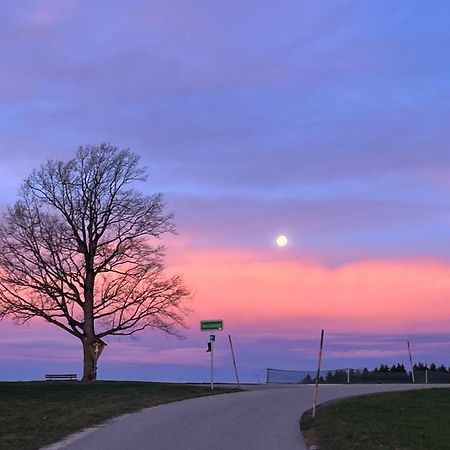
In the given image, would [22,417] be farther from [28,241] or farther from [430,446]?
[28,241]

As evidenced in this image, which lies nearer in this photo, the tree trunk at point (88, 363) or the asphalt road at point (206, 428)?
the asphalt road at point (206, 428)

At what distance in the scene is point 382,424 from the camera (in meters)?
16.6

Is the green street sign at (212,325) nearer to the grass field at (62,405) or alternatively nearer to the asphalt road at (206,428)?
the grass field at (62,405)

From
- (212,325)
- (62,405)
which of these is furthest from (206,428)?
(212,325)

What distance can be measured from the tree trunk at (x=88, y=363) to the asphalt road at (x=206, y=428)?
49.7 feet

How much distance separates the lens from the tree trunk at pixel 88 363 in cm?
3834

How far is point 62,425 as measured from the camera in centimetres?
1691

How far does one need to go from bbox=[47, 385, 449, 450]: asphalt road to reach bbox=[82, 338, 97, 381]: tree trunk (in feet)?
49.7

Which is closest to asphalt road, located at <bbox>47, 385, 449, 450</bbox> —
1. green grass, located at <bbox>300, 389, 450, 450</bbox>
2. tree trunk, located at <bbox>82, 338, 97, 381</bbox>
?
green grass, located at <bbox>300, 389, 450, 450</bbox>

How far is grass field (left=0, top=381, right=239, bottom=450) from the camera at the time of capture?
15.3m

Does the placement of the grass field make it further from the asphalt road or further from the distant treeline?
the distant treeline

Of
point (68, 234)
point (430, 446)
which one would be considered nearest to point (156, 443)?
point (430, 446)

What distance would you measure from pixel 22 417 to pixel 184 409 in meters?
4.75

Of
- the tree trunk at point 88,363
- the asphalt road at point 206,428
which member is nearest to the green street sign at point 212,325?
the asphalt road at point 206,428
